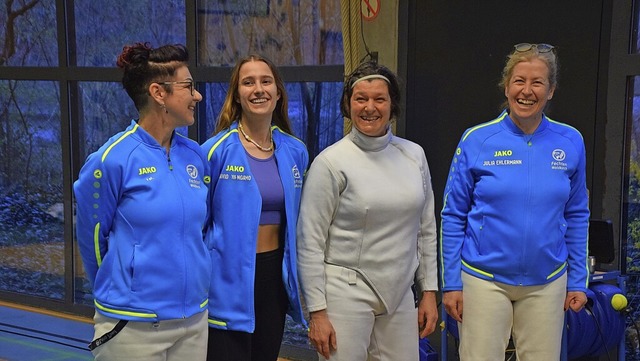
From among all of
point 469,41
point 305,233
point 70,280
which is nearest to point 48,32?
point 70,280

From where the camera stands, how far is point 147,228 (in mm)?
1970

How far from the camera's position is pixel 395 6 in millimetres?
3619

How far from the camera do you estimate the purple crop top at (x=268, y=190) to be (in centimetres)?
224

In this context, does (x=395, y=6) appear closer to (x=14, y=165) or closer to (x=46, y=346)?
(x=46, y=346)

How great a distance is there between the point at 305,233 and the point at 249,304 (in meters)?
0.28

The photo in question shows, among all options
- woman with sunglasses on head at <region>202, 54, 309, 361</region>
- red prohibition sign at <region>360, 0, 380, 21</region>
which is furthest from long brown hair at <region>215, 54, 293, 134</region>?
red prohibition sign at <region>360, 0, 380, 21</region>

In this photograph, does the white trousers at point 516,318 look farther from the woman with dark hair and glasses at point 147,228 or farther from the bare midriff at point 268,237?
the woman with dark hair and glasses at point 147,228

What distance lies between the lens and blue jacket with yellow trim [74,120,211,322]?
1967mm

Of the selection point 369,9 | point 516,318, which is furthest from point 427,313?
point 369,9

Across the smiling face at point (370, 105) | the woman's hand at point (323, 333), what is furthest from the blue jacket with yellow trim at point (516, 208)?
the woman's hand at point (323, 333)

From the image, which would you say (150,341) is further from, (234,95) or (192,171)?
(234,95)

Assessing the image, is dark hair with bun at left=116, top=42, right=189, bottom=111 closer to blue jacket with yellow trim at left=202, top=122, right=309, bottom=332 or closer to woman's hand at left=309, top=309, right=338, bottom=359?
blue jacket with yellow trim at left=202, top=122, right=309, bottom=332

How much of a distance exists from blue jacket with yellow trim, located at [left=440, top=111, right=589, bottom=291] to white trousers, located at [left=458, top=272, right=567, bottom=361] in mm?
39

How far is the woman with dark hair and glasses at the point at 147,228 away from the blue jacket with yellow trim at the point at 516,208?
2.86 feet
